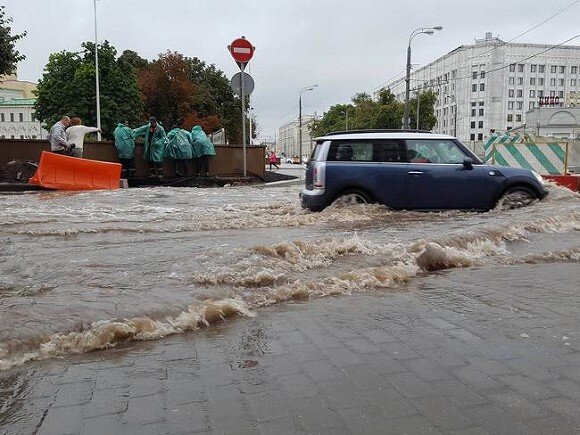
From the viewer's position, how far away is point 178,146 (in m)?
16.0

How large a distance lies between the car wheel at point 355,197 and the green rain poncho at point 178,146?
790 cm

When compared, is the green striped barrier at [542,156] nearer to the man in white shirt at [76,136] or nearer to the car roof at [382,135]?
the car roof at [382,135]

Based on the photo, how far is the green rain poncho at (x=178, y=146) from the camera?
632 inches

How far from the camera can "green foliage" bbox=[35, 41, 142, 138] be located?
43438 millimetres

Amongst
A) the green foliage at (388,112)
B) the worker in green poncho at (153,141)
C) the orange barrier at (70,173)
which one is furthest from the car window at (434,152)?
the green foliage at (388,112)

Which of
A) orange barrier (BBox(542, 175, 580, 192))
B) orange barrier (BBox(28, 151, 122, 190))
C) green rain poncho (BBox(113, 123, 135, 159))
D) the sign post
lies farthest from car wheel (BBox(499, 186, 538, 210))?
green rain poncho (BBox(113, 123, 135, 159))

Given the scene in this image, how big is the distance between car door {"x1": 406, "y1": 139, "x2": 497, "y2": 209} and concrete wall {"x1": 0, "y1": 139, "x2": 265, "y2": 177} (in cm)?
860

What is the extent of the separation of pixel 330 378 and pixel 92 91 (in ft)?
147

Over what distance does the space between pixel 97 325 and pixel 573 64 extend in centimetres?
13752

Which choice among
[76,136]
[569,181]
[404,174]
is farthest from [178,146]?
[569,181]

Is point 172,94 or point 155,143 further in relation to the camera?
point 172,94

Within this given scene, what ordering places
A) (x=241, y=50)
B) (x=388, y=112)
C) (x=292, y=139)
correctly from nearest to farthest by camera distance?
(x=241, y=50), (x=388, y=112), (x=292, y=139)

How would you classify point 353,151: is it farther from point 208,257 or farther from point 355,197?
point 208,257

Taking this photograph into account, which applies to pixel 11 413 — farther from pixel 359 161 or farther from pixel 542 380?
pixel 359 161
